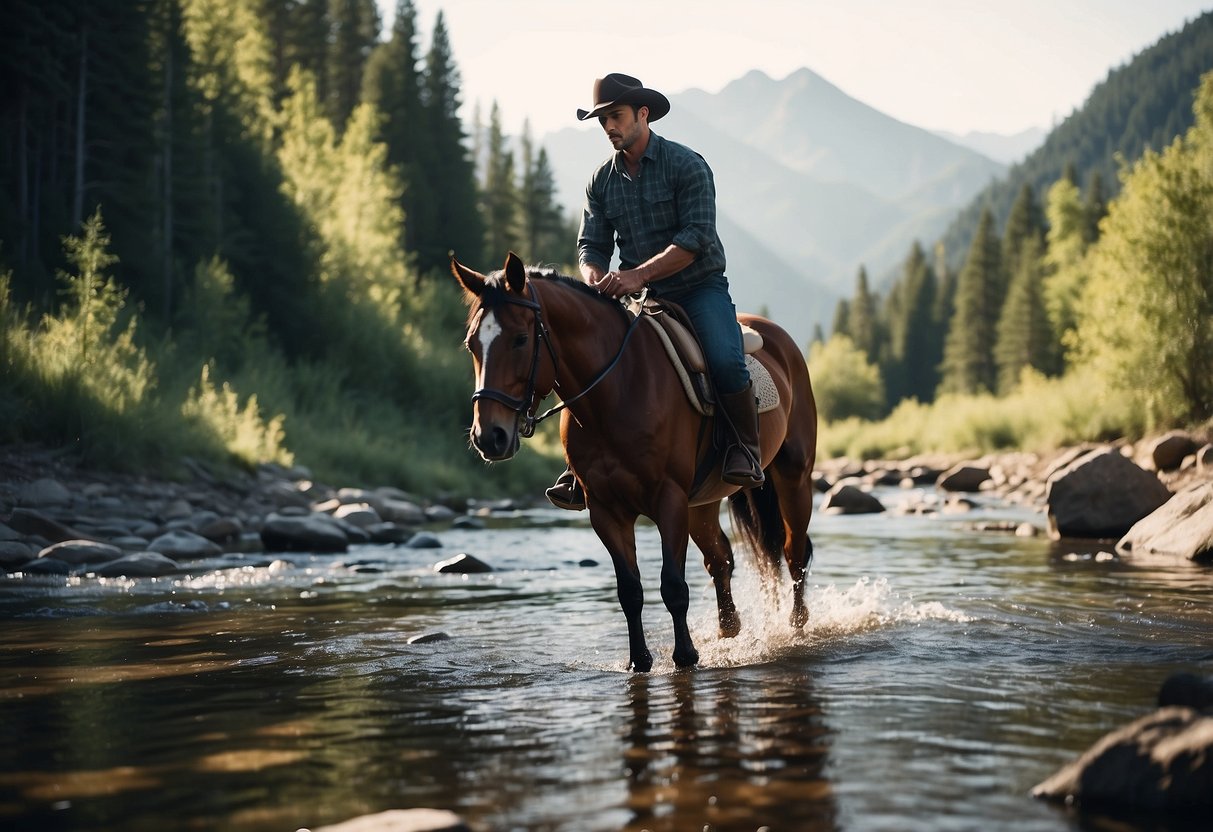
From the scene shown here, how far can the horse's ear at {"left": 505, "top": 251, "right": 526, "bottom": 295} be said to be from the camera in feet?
19.5

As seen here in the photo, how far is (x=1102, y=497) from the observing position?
1595 cm

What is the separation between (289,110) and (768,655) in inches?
1535

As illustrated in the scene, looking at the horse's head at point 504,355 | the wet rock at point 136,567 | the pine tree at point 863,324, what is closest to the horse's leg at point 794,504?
the horse's head at point 504,355

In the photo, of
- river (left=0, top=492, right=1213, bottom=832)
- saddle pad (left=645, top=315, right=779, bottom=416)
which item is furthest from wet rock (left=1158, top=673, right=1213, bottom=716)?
saddle pad (left=645, top=315, right=779, bottom=416)

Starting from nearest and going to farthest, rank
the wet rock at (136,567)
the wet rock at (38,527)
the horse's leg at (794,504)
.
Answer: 1. the horse's leg at (794,504)
2. the wet rock at (136,567)
3. the wet rock at (38,527)

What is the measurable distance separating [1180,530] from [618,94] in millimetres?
8961

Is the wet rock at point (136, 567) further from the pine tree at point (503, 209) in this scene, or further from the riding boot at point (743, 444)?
the pine tree at point (503, 209)

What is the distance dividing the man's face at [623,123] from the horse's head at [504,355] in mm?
1417

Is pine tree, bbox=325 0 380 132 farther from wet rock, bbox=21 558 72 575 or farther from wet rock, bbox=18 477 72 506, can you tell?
wet rock, bbox=21 558 72 575

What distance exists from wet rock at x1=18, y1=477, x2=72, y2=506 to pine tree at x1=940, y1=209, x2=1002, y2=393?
75.6m

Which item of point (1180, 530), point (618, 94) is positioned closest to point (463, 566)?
point (618, 94)

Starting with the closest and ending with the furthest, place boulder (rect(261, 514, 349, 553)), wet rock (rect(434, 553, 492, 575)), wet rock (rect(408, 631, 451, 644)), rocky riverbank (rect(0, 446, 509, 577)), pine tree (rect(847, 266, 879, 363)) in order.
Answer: wet rock (rect(408, 631, 451, 644)) → rocky riverbank (rect(0, 446, 509, 577)) → wet rock (rect(434, 553, 492, 575)) → boulder (rect(261, 514, 349, 553)) → pine tree (rect(847, 266, 879, 363))

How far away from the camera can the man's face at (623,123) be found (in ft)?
23.4

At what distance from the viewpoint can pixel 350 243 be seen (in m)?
36.9
